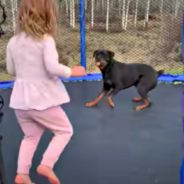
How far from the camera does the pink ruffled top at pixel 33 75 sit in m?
1.95

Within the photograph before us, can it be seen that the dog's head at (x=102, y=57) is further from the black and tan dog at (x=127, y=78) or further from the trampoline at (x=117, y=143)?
the trampoline at (x=117, y=143)

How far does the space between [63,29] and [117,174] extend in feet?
12.2

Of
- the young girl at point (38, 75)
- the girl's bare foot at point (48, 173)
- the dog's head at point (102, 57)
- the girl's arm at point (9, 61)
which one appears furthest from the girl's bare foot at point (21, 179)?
the dog's head at point (102, 57)

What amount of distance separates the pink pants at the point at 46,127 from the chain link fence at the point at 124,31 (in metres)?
3.00

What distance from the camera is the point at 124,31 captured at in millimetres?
6137

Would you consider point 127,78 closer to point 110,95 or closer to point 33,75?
point 110,95

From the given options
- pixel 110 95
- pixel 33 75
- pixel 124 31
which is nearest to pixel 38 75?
pixel 33 75

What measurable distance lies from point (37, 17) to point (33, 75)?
258mm

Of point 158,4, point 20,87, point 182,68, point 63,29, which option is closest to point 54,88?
point 20,87

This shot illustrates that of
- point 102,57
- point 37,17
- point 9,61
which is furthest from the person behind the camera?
point 102,57

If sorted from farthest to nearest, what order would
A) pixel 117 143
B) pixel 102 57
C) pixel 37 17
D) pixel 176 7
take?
pixel 176 7
pixel 102 57
pixel 117 143
pixel 37 17

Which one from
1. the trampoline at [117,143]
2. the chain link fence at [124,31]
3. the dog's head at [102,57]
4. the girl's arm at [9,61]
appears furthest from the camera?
the chain link fence at [124,31]

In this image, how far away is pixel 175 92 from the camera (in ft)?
12.7

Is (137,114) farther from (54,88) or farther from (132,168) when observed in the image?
(54,88)
